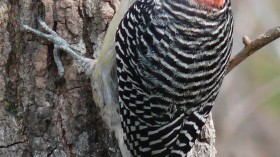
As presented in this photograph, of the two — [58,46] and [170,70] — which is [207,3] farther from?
Result: [58,46]

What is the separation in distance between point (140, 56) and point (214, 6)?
46cm

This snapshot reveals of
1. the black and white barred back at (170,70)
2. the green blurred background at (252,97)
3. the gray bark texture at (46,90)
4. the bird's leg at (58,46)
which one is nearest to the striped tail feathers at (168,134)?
the black and white barred back at (170,70)

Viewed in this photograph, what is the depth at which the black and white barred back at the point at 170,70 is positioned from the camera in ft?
11.0

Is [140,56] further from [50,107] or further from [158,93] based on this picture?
[50,107]

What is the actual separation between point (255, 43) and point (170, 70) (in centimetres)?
53

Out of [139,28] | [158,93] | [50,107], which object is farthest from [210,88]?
[50,107]

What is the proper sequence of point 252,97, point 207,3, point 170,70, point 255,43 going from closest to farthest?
point 170,70, point 207,3, point 255,43, point 252,97

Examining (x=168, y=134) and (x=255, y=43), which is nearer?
(x=168, y=134)

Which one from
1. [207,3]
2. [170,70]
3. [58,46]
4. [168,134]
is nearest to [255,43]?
[207,3]

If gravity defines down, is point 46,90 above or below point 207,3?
below

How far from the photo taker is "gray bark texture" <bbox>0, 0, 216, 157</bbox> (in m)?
3.59

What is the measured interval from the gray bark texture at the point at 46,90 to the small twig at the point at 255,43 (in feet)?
2.55

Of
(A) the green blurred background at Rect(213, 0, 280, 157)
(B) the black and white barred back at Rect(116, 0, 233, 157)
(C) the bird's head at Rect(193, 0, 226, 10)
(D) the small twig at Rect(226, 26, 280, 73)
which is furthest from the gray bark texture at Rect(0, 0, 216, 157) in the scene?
(A) the green blurred background at Rect(213, 0, 280, 157)

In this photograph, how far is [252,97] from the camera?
668 cm
